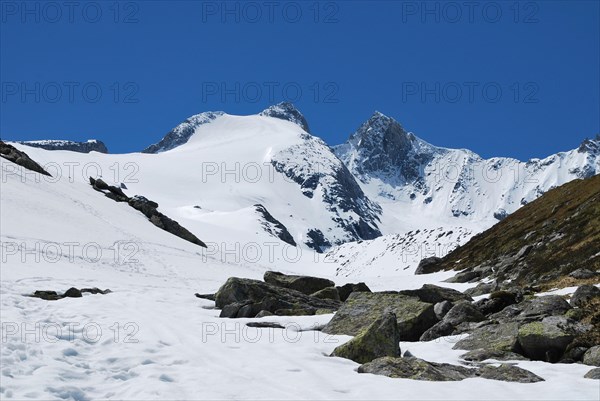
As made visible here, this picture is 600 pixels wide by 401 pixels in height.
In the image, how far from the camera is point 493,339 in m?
14.6

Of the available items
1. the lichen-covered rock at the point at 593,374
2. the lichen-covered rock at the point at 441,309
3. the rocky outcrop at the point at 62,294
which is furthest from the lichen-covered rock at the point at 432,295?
the rocky outcrop at the point at 62,294

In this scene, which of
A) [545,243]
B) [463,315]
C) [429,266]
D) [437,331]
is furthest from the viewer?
[429,266]

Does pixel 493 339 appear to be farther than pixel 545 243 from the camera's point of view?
No

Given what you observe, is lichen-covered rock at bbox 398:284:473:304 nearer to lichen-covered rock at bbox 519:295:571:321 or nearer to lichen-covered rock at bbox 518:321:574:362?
lichen-covered rock at bbox 519:295:571:321

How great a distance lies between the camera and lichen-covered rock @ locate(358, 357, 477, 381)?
11.9 m

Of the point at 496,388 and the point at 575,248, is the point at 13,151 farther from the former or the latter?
the point at 496,388

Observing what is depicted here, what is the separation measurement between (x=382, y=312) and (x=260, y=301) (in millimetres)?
5901

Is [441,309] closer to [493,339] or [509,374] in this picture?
[493,339]

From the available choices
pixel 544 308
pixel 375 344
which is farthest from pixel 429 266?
pixel 375 344

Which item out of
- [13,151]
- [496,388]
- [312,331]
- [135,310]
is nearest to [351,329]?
[312,331]

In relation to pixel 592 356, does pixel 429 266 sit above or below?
above

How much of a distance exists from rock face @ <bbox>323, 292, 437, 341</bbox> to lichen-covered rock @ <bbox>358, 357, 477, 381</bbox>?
3.86 m

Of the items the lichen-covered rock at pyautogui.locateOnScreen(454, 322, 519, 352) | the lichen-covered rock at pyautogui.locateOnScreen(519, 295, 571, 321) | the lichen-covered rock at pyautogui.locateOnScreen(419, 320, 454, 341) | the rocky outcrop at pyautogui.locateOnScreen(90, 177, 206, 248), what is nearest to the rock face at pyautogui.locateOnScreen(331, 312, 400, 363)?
the lichen-covered rock at pyautogui.locateOnScreen(454, 322, 519, 352)

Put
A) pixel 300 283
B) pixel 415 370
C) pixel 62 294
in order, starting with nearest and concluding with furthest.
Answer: pixel 415 370 → pixel 62 294 → pixel 300 283
